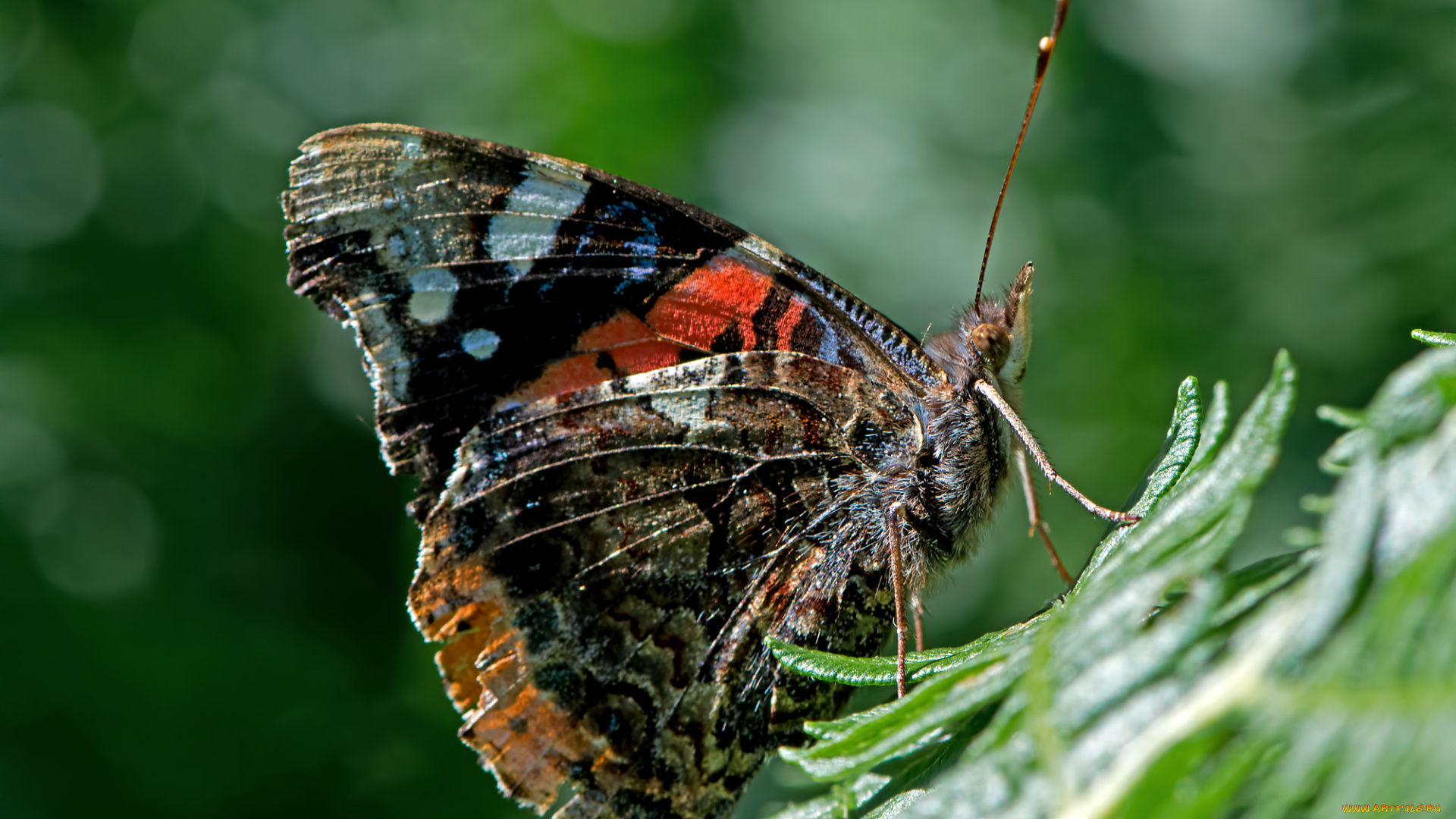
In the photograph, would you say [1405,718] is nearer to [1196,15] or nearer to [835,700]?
[835,700]

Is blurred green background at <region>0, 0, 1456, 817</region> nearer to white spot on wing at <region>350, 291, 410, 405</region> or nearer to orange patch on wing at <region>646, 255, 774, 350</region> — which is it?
white spot on wing at <region>350, 291, 410, 405</region>

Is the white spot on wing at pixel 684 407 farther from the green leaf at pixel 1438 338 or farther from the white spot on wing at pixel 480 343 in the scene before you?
the green leaf at pixel 1438 338

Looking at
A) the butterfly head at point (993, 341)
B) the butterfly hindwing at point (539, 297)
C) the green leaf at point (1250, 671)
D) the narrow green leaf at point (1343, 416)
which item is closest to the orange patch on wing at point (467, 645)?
the butterfly hindwing at point (539, 297)

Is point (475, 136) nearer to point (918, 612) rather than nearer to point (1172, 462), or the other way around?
point (918, 612)

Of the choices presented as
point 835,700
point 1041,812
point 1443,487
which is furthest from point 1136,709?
point 835,700

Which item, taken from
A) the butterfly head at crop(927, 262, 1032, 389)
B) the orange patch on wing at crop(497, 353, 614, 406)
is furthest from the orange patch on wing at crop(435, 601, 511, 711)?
the butterfly head at crop(927, 262, 1032, 389)

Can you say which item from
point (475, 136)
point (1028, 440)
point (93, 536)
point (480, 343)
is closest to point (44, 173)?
point (93, 536)
